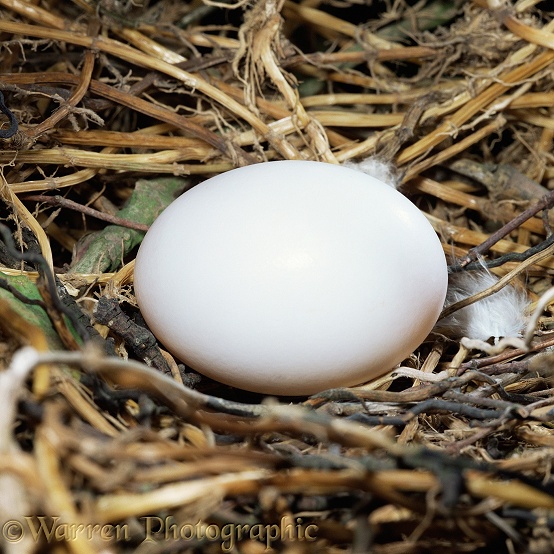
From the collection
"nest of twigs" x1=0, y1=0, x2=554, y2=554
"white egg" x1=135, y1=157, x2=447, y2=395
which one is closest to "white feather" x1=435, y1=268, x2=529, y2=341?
"nest of twigs" x1=0, y1=0, x2=554, y2=554

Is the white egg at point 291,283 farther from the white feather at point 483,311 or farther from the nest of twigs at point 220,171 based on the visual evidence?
the white feather at point 483,311

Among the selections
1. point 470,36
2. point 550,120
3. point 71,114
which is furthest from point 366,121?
point 71,114

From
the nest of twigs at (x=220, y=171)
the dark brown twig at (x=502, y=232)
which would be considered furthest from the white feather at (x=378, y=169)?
the dark brown twig at (x=502, y=232)

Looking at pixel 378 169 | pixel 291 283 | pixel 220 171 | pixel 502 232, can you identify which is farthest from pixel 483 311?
pixel 220 171

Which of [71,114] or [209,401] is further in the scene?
[71,114]

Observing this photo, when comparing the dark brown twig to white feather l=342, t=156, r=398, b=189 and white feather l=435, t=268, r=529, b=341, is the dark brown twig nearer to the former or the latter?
white feather l=435, t=268, r=529, b=341

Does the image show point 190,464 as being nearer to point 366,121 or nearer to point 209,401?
point 209,401

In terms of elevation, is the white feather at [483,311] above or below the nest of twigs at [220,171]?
below

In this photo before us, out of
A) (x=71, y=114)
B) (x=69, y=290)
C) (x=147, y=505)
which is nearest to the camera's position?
(x=147, y=505)
